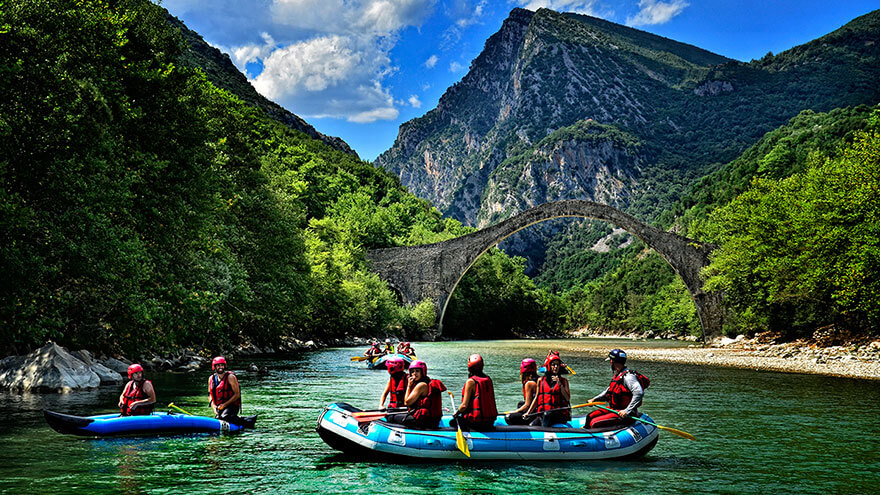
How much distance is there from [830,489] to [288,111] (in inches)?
4494

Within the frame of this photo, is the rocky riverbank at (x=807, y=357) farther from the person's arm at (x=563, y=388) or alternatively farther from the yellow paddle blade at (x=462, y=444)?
the yellow paddle blade at (x=462, y=444)

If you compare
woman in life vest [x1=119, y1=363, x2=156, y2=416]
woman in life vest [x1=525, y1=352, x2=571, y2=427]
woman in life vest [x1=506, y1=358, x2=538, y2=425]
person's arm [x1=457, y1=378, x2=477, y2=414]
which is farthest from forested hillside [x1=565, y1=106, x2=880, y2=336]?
woman in life vest [x1=119, y1=363, x2=156, y2=416]

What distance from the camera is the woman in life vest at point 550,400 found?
32.3 feet

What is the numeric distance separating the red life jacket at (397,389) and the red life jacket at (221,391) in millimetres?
3086

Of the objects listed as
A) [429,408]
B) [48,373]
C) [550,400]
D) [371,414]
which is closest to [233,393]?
[371,414]

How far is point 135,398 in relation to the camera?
427 inches

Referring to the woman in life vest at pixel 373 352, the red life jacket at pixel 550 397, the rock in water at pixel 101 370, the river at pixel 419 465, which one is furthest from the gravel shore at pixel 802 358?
the rock in water at pixel 101 370

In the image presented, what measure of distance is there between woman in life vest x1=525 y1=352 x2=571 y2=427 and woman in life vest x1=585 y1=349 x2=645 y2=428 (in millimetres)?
449

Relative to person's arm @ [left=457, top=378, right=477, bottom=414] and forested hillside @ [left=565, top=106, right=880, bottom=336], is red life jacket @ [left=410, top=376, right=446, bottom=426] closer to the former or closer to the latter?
person's arm @ [left=457, top=378, right=477, bottom=414]

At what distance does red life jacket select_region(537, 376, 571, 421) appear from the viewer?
991 centimetres

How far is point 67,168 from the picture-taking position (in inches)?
610

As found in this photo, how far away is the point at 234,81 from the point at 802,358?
322 ft

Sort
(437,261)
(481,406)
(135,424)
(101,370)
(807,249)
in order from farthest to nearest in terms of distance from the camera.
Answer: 1. (437,261)
2. (807,249)
3. (101,370)
4. (135,424)
5. (481,406)

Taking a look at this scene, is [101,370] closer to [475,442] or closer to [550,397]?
[475,442]
